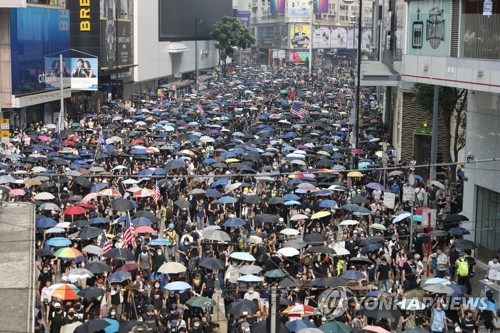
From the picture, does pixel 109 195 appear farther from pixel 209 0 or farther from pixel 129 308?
pixel 209 0

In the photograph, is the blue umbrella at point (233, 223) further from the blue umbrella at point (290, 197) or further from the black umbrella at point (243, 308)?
the black umbrella at point (243, 308)

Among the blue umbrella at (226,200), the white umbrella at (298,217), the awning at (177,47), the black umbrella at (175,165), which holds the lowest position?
the white umbrella at (298,217)

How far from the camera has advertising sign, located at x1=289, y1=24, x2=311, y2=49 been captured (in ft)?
542

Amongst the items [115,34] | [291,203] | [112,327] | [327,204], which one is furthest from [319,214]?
[115,34]

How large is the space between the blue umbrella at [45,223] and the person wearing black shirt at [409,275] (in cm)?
920

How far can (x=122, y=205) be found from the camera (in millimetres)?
26578

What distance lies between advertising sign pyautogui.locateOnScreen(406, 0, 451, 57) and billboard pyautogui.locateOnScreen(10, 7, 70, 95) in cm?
3173

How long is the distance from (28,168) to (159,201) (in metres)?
6.89

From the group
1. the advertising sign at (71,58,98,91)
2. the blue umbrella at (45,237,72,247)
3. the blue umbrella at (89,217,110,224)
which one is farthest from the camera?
the advertising sign at (71,58,98,91)

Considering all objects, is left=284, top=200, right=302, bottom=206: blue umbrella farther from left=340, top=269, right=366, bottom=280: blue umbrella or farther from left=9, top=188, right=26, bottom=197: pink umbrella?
left=340, top=269, right=366, bottom=280: blue umbrella

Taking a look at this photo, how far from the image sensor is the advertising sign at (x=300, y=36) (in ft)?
542

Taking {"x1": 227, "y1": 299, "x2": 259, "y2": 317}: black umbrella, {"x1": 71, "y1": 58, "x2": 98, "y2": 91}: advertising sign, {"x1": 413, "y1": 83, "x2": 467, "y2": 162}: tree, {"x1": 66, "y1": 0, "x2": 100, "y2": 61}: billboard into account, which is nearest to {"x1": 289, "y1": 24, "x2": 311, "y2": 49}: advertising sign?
{"x1": 66, "y1": 0, "x2": 100, "y2": 61}: billboard

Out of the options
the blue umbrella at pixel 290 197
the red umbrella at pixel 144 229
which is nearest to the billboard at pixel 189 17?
the blue umbrella at pixel 290 197

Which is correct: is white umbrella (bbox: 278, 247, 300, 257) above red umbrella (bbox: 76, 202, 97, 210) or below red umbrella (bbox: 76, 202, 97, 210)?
below
